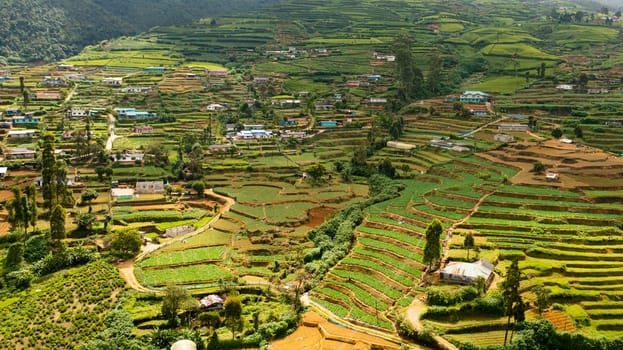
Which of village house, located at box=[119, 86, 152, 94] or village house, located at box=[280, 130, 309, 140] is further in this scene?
village house, located at box=[119, 86, 152, 94]

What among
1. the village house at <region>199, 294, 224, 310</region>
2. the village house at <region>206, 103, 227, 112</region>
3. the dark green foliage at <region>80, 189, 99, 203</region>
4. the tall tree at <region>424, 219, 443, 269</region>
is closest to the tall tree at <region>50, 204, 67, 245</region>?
the dark green foliage at <region>80, 189, 99, 203</region>

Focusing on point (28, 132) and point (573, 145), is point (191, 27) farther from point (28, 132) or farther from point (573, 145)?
point (573, 145)

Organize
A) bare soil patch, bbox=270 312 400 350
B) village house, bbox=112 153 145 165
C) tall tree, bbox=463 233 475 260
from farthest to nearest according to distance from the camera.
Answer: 1. village house, bbox=112 153 145 165
2. tall tree, bbox=463 233 475 260
3. bare soil patch, bbox=270 312 400 350

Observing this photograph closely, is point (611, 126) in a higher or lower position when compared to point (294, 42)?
lower

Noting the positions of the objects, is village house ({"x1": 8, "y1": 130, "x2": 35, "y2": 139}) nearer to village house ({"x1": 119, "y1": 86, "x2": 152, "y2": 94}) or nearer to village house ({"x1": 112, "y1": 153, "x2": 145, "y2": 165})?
village house ({"x1": 112, "y1": 153, "x2": 145, "y2": 165})

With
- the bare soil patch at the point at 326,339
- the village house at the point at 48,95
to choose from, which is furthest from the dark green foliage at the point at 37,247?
the village house at the point at 48,95

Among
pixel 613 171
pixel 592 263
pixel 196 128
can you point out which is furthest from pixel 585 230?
pixel 196 128

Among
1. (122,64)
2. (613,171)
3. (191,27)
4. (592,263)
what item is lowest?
(592,263)
